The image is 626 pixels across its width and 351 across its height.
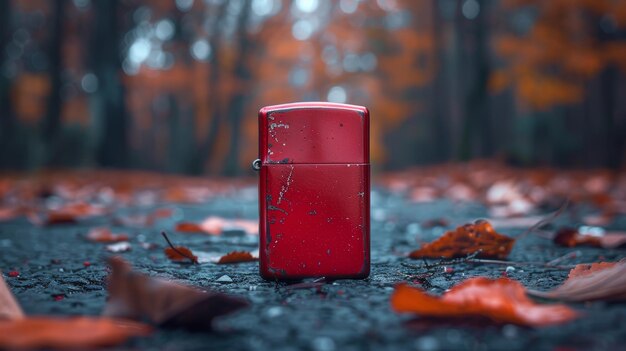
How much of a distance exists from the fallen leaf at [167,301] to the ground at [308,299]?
3 cm

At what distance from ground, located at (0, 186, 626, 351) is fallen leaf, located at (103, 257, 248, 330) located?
3 centimetres

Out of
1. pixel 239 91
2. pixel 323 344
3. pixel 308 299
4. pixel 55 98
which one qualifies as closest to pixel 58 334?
pixel 323 344

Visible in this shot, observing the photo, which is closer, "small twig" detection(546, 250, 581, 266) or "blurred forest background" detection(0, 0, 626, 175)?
"small twig" detection(546, 250, 581, 266)

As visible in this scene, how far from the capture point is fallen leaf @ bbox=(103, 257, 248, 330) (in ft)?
3.58

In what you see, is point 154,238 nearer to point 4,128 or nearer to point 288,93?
point 4,128

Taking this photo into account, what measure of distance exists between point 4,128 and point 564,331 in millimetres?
14569

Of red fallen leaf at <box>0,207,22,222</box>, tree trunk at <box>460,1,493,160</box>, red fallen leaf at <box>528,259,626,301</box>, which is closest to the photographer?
red fallen leaf at <box>528,259,626,301</box>

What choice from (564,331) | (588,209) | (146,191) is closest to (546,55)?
(588,209)

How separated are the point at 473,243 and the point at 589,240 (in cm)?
62

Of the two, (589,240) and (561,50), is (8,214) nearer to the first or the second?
(589,240)

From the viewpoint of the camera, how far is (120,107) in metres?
11.2

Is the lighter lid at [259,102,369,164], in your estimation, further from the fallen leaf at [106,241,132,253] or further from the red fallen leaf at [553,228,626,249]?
the red fallen leaf at [553,228,626,249]

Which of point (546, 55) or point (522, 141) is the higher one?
point (546, 55)

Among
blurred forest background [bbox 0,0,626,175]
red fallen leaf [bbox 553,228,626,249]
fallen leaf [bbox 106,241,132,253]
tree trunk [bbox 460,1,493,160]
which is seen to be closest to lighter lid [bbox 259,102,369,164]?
fallen leaf [bbox 106,241,132,253]
